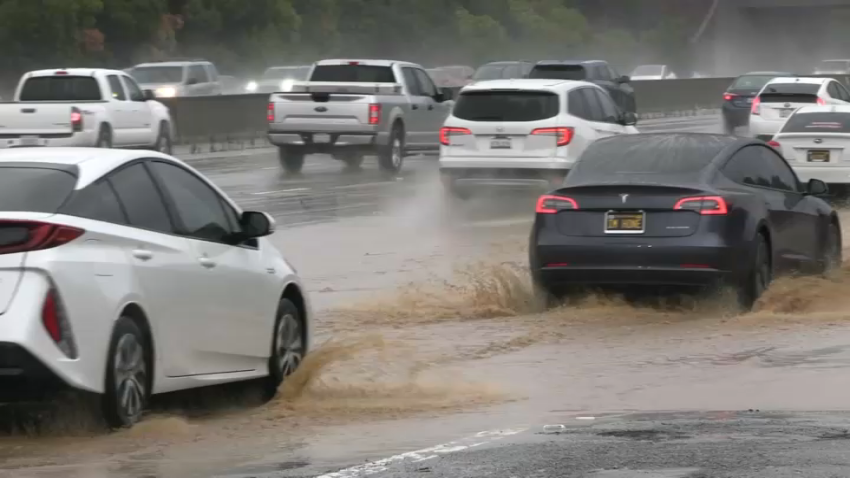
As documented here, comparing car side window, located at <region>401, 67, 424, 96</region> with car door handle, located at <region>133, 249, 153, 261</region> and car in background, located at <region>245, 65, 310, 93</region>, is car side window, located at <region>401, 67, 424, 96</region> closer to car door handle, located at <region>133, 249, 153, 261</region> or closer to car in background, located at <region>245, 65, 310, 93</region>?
car in background, located at <region>245, 65, 310, 93</region>

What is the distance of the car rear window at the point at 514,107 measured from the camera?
23.4 meters

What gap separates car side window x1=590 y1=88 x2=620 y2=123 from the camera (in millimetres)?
24797

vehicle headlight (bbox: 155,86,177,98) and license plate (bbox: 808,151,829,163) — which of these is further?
vehicle headlight (bbox: 155,86,177,98)

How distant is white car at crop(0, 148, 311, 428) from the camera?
752 cm

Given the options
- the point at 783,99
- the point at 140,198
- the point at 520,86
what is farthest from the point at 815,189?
the point at 783,99

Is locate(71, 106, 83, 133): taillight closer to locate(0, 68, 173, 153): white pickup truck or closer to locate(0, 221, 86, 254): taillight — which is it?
locate(0, 68, 173, 153): white pickup truck

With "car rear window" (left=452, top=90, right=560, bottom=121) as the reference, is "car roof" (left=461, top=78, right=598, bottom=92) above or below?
above

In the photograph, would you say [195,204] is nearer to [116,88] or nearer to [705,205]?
[705,205]

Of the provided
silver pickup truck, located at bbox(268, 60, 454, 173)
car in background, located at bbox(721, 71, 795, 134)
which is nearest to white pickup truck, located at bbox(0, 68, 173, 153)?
silver pickup truck, located at bbox(268, 60, 454, 173)

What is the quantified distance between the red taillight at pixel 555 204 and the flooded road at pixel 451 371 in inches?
30.3

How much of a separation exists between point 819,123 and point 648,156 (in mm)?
11771

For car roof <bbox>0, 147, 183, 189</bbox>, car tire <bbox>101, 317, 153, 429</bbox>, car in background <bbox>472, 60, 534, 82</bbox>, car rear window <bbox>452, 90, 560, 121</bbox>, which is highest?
car roof <bbox>0, 147, 183, 189</bbox>

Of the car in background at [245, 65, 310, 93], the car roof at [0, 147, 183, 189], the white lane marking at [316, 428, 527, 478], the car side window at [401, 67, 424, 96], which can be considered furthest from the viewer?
the car in background at [245, 65, 310, 93]

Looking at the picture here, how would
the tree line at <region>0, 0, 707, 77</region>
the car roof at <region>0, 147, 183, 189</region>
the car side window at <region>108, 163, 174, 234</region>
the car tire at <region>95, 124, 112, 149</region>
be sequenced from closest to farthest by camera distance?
1. the car roof at <region>0, 147, 183, 189</region>
2. the car side window at <region>108, 163, 174, 234</region>
3. the car tire at <region>95, 124, 112, 149</region>
4. the tree line at <region>0, 0, 707, 77</region>
